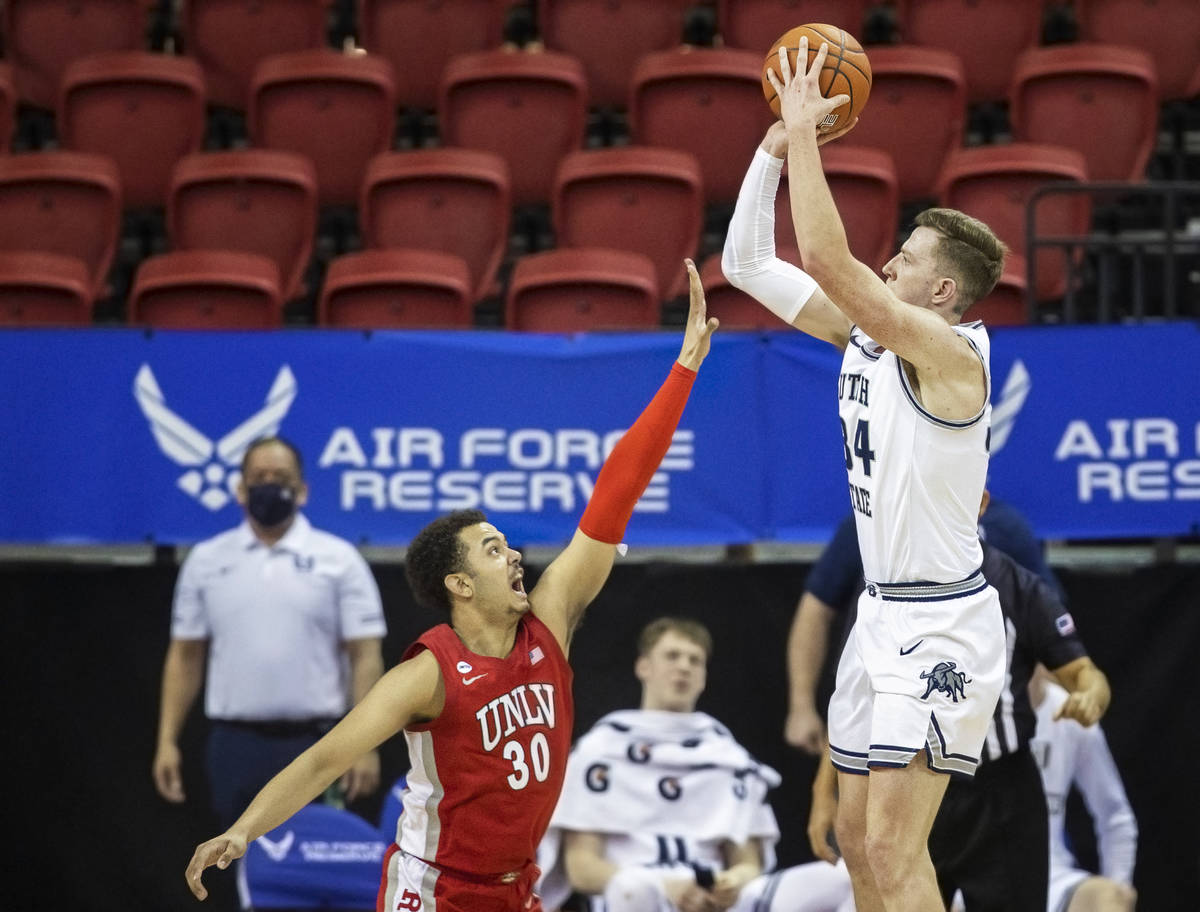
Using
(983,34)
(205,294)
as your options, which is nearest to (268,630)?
(205,294)

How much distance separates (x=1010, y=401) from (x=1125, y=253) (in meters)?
2.15

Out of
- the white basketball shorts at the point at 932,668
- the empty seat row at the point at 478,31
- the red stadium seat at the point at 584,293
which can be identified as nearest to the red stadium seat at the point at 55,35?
the empty seat row at the point at 478,31

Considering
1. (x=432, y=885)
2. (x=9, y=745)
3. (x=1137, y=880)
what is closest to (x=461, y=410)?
(x=9, y=745)

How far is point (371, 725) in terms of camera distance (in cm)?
418

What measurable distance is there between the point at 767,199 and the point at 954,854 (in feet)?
7.90

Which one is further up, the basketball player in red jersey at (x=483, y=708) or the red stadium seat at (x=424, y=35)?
the red stadium seat at (x=424, y=35)

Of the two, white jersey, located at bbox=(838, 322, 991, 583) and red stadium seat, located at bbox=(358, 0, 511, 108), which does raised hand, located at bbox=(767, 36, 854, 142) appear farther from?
red stadium seat, located at bbox=(358, 0, 511, 108)

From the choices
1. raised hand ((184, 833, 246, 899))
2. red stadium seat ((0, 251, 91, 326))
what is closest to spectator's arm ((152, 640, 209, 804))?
red stadium seat ((0, 251, 91, 326))

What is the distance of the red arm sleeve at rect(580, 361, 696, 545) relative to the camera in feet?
15.1

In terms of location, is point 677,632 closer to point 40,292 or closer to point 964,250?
point 964,250

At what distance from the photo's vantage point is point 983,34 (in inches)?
396

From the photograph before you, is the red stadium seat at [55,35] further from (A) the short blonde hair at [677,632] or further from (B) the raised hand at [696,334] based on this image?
(B) the raised hand at [696,334]

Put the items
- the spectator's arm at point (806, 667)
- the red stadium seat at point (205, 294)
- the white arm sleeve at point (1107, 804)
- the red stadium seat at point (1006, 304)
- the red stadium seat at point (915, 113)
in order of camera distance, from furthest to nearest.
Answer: the red stadium seat at point (915, 113), the red stadium seat at point (205, 294), the red stadium seat at point (1006, 304), the white arm sleeve at point (1107, 804), the spectator's arm at point (806, 667)

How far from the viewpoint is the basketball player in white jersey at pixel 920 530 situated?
4.21 metres
